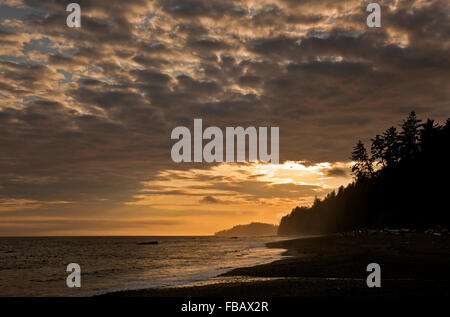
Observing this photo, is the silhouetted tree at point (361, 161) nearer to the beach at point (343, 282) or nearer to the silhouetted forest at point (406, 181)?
the silhouetted forest at point (406, 181)

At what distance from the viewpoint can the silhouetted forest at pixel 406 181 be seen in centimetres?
5834

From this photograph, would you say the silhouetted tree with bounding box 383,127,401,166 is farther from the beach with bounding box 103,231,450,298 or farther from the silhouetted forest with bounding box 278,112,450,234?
the beach with bounding box 103,231,450,298

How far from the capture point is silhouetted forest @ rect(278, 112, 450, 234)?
191 ft

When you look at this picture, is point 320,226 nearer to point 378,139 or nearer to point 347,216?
point 347,216

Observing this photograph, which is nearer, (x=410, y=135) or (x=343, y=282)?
(x=343, y=282)

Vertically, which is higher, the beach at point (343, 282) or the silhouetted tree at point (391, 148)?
the silhouetted tree at point (391, 148)

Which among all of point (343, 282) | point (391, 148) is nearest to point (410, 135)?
point (391, 148)

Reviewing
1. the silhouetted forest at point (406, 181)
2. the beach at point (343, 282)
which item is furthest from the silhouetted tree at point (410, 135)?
the beach at point (343, 282)

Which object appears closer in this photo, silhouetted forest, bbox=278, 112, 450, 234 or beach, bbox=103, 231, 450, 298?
beach, bbox=103, 231, 450, 298

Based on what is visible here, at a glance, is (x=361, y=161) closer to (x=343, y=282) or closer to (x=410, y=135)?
(x=410, y=135)

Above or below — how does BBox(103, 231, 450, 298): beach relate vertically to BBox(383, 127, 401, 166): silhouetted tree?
below

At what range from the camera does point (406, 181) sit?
65.6 metres

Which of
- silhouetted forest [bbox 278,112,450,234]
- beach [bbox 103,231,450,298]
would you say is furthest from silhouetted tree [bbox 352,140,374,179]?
beach [bbox 103,231,450,298]
